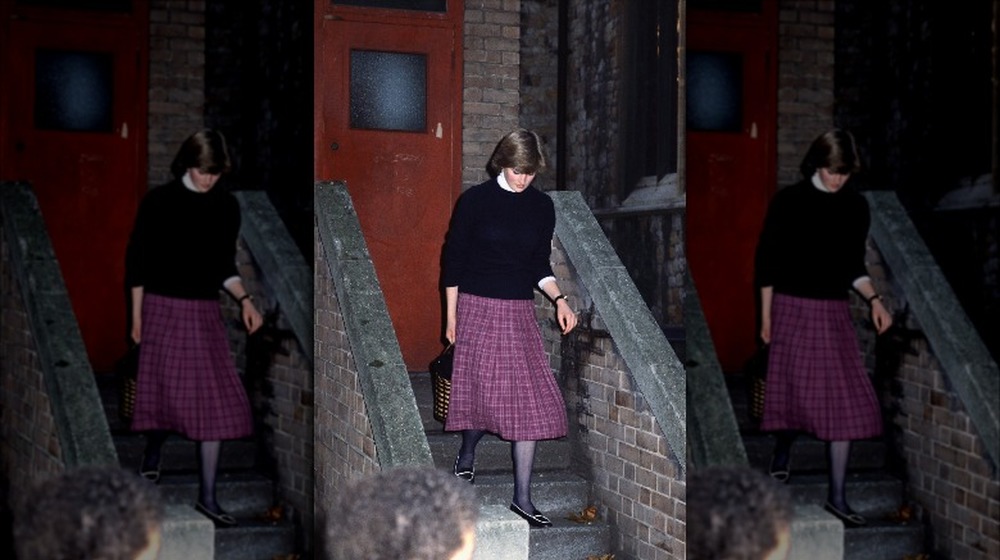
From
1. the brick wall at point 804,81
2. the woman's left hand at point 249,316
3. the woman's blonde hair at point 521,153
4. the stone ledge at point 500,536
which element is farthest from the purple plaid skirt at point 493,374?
the brick wall at point 804,81

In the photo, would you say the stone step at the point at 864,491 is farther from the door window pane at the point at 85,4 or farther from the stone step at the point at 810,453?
the door window pane at the point at 85,4

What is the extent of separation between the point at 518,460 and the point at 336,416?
67 centimetres

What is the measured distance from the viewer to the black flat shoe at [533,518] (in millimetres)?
3823

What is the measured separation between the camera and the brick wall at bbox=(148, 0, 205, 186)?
335 cm

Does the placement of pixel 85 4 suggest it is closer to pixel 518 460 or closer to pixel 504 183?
pixel 504 183

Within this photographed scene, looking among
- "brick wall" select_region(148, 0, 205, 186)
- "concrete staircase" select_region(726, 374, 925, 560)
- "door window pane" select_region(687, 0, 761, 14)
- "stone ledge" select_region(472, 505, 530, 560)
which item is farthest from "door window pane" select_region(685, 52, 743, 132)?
"brick wall" select_region(148, 0, 205, 186)

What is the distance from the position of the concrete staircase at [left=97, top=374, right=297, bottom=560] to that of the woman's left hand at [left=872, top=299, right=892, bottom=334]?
217 centimetres

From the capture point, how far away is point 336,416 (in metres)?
3.63

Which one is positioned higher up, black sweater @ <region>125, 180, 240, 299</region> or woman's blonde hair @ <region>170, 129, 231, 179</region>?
woman's blonde hair @ <region>170, 129, 231, 179</region>

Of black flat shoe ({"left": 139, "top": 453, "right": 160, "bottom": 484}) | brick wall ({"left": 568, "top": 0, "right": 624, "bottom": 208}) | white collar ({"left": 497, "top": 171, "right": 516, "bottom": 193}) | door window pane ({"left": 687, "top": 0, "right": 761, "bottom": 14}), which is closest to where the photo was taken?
black flat shoe ({"left": 139, "top": 453, "right": 160, "bottom": 484})

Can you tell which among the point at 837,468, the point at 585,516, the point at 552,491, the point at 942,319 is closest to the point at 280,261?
the point at 552,491

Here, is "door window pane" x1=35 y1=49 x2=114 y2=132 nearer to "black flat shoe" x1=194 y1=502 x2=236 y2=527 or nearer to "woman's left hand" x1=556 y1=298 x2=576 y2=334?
"black flat shoe" x1=194 y1=502 x2=236 y2=527

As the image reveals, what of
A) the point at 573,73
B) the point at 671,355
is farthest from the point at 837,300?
the point at 573,73

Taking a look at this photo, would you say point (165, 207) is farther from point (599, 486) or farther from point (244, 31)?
point (599, 486)
